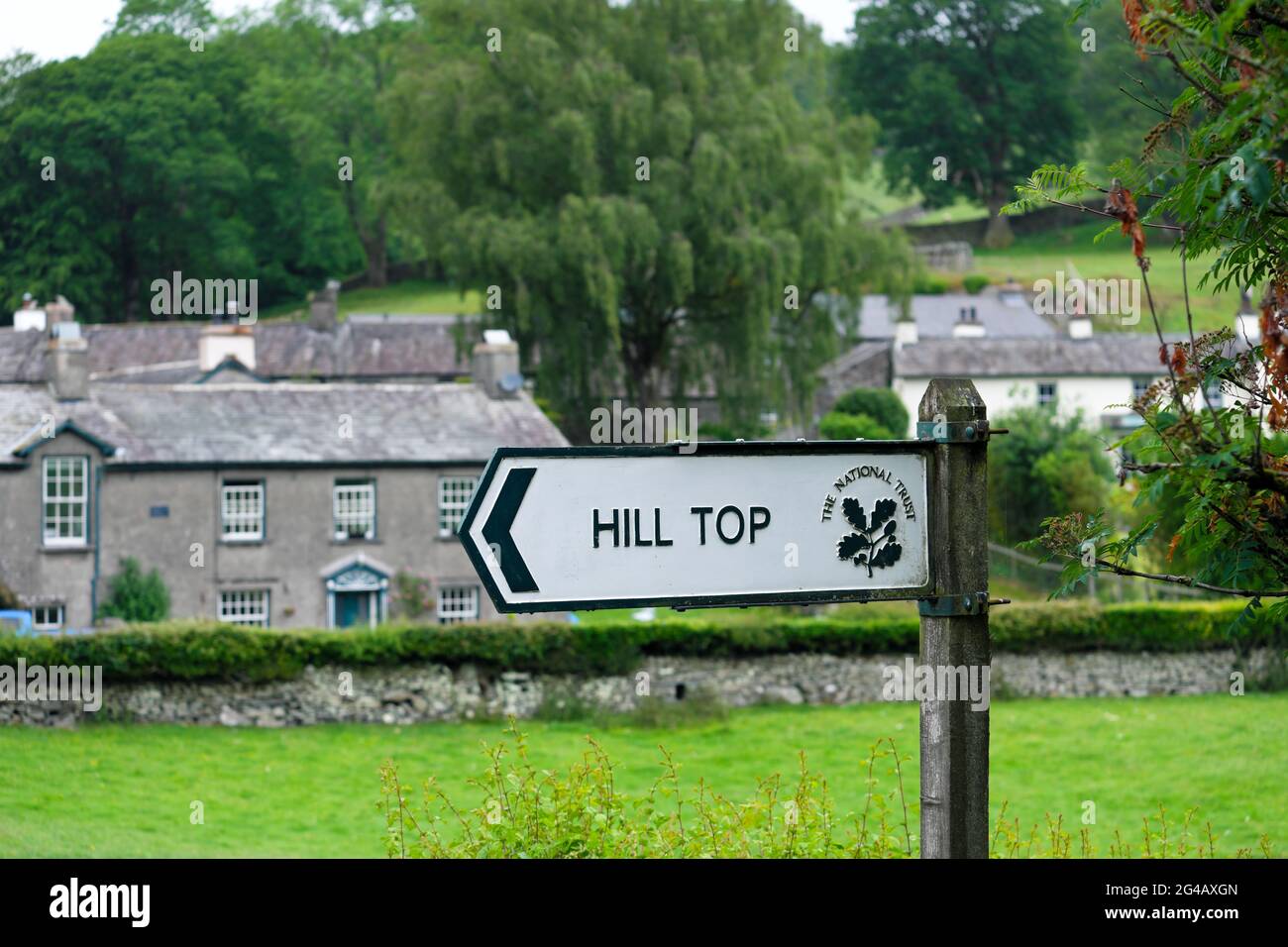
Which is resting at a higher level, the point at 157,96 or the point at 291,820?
the point at 157,96

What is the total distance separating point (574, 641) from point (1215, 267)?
897 inches

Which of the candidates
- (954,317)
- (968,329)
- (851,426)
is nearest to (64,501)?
(851,426)

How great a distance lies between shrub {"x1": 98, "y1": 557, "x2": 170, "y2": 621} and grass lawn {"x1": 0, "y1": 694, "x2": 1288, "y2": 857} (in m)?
6.55

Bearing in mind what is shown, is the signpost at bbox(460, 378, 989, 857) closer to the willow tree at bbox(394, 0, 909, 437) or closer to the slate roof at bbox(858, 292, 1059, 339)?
the willow tree at bbox(394, 0, 909, 437)

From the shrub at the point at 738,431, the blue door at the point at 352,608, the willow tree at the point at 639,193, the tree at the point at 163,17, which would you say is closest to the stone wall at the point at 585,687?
the blue door at the point at 352,608

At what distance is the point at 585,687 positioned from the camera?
27.2 m

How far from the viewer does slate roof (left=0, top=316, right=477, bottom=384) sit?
5628 centimetres

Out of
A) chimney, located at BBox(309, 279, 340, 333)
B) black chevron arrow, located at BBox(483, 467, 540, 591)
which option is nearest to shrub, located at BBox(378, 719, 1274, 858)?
black chevron arrow, located at BBox(483, 467, 540, 591)

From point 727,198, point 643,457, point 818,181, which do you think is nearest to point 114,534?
point 727,198

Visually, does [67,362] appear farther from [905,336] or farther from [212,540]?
[905,336]

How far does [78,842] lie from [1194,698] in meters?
22.2

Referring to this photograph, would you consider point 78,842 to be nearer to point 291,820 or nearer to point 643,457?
point 291,820

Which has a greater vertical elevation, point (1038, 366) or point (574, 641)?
point (1038, 366)

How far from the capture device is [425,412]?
3531 centimetres
